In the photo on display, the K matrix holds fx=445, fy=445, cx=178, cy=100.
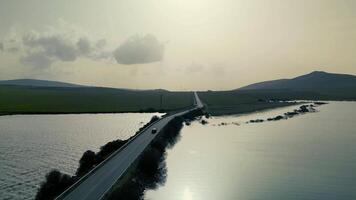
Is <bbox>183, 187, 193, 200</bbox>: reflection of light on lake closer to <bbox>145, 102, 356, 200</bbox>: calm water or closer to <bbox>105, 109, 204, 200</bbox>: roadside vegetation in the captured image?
<bbox>145, 102, 356, 200</bbox>: calm water

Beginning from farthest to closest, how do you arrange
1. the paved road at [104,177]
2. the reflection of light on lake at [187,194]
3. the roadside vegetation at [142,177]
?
the reflection of light on lake at [187,194], the roadside vegetation at [142,177], the paved road at [104,177]

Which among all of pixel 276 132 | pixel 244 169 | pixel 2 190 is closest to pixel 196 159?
pixel 244 169

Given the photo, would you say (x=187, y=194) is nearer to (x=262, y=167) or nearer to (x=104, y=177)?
(x=104, y=177)

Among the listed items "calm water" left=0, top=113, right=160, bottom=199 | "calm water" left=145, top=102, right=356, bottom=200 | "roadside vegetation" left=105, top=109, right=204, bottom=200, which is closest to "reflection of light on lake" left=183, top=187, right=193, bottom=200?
"calm water" left=145, top=102, right=356, bottom=200

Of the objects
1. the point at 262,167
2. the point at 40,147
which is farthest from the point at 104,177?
the point at 40,147

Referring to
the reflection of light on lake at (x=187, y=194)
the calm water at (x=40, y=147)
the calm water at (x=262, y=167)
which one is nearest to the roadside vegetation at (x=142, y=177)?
the calm water at (x=262, y=167)

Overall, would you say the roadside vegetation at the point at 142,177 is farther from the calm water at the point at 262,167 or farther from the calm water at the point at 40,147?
the calm water at the point at 40,147

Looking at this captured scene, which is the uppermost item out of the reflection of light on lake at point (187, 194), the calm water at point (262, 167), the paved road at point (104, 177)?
the paved road at point (104, 177)

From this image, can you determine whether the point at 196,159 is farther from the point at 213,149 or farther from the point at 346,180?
the point at 346,180
